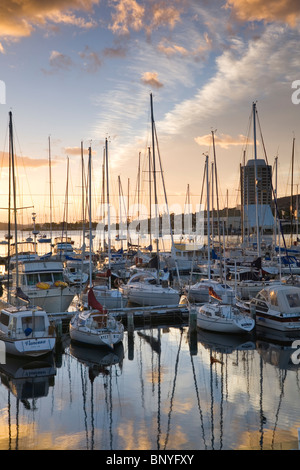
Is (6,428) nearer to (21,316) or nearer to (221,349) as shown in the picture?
(21,316)

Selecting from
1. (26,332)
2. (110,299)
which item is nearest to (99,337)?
(26,332)

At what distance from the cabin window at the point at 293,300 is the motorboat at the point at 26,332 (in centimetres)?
1337

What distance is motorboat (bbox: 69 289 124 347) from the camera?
Answer: 872 inches

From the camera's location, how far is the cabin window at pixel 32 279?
29.4 meters

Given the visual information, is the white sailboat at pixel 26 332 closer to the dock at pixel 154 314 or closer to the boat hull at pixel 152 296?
the dock at pixel 154 314

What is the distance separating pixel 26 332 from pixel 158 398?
7.61 metres

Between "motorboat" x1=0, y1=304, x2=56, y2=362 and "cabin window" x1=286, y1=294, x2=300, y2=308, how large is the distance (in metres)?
13.4

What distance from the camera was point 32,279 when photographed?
29.5 meters

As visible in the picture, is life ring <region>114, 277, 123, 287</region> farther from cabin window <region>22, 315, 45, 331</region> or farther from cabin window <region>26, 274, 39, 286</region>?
cabin window <region>22, 315, 45, 331</region>

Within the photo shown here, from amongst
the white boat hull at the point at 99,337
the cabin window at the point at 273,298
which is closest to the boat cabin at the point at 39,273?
the white boat hull at the point at 99,337

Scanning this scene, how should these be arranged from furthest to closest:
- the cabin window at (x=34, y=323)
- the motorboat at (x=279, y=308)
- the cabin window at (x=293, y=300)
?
the cabin window at (x=293, y=300)
the motorboat at (x=279, y=308)
the cabin window at (x=34, y=323)

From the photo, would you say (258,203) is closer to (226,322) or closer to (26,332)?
(226,322)

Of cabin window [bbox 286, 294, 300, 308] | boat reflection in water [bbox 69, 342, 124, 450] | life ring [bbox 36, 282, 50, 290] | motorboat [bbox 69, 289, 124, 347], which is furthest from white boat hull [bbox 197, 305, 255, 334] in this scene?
life ring [bbox 36, 282, 50, 290]
